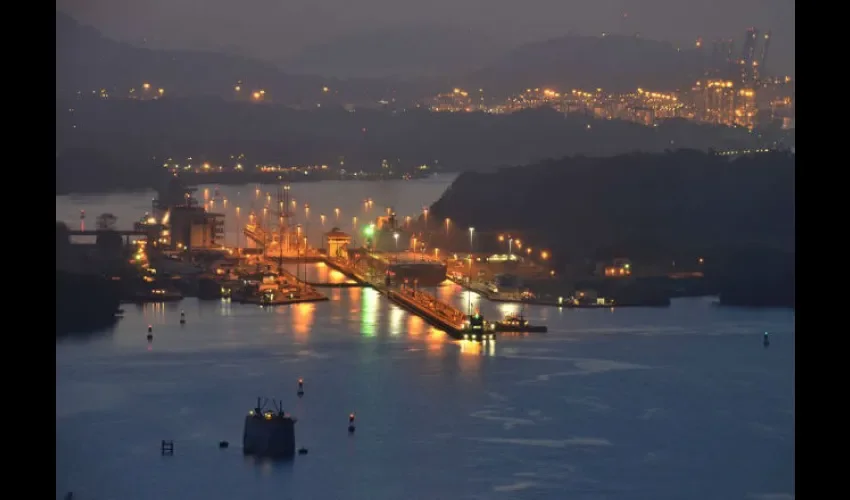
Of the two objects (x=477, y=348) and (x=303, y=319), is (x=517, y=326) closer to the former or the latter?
(x=477, y=348)

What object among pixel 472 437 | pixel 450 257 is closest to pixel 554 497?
pixel 472 437

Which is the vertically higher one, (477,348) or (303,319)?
(303,319)

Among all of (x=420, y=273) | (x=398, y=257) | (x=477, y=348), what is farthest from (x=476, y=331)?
(x=398, y=257)

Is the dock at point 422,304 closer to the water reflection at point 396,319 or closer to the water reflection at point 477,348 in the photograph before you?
the water reflection at point 396,319

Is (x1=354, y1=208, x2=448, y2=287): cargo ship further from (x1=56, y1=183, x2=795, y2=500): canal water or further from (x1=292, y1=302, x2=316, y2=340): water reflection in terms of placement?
(x1=56, y1=183, x2=795, y2=500): canal water

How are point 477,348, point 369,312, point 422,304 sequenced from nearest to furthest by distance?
point 477,348, point 369,312, point 422,304
